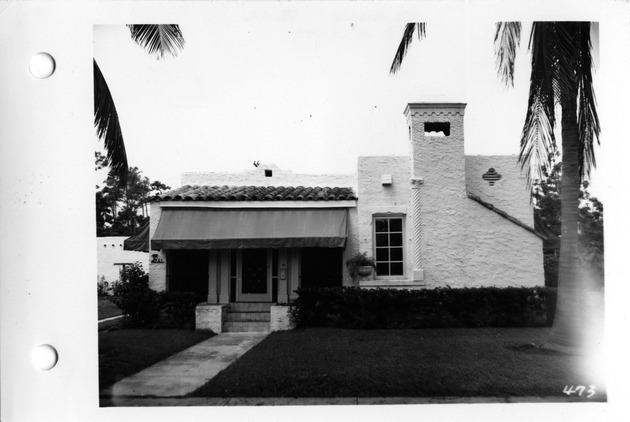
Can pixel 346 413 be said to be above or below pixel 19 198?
below

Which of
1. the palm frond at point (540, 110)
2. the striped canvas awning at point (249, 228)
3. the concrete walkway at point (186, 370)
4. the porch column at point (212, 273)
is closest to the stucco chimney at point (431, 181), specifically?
the palm frond at point (540, 110)

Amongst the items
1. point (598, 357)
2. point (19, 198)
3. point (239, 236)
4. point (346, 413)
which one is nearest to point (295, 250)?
point (239, 236)

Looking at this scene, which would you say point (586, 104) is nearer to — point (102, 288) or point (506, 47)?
point (506, 47)

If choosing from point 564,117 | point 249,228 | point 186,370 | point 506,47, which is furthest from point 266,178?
point 564,117

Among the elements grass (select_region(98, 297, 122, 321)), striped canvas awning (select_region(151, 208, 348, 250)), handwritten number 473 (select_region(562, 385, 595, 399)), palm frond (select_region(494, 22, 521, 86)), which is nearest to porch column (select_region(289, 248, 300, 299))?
striped canvas awning (select_region(151, 208, 348, 250))

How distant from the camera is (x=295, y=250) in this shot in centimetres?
538

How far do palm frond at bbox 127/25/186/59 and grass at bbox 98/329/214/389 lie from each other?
2.99 metres

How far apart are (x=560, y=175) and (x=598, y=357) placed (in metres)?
2.00

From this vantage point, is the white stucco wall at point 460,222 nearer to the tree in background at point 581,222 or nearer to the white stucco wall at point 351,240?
the tree in background at point 581,222

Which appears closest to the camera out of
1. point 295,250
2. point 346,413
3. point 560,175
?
point 346,413

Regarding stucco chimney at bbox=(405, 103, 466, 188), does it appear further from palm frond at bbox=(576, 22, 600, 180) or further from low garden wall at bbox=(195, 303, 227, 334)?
low garden wall at bbox=(195, 303, 227, 334)

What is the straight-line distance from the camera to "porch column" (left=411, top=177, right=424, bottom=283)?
4.64 metres

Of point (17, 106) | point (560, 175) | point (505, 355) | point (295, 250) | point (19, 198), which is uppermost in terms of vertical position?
point (17, 106)

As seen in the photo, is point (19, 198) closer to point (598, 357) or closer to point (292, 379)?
point (292, 379)
